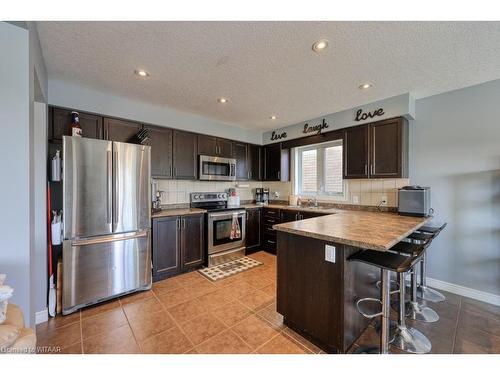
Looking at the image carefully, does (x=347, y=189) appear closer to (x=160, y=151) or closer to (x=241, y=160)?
(x=241, y=160)

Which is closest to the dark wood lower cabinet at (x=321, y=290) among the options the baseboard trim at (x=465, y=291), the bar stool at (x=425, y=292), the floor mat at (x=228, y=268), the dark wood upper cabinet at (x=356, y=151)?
the bar stool at (x=425, y=292)

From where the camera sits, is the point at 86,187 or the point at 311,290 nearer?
the point at 311,290

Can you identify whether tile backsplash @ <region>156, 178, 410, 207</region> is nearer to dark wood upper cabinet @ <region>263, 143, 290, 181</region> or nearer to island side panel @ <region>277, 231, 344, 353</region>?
dark wood upper cabinet @ <region>263, 143, 290, 181</region>

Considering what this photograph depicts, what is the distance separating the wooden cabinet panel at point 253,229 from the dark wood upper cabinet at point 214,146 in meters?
1.21

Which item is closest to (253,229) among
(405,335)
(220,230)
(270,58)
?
(220,230)

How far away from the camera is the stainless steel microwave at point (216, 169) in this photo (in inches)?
144

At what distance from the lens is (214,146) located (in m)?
3.85

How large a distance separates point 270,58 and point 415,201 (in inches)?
95.0

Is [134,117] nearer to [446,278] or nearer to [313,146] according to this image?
[313,146]

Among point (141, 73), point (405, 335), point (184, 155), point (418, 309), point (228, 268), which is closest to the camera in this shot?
point (405, 335)

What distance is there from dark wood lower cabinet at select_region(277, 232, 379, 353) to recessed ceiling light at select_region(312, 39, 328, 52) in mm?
1625

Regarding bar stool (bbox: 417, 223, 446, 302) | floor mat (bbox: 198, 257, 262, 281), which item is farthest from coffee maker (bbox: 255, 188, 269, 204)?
bar stool (bbox: 417, 223, 446, 302)

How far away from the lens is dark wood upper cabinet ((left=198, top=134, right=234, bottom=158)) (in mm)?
3678
